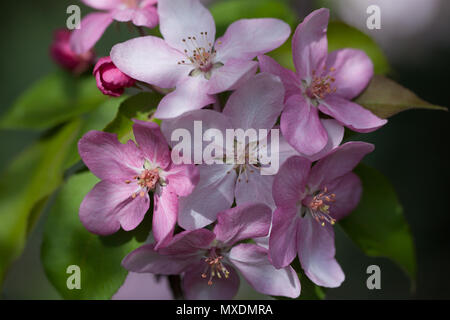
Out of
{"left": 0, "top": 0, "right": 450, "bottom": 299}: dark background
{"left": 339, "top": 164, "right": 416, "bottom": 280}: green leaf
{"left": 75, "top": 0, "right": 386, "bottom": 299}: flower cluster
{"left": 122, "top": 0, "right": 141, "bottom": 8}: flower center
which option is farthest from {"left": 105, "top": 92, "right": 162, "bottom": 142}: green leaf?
{"left": 0, "top": 0, "right": 450, "bottom": 299}: dark background

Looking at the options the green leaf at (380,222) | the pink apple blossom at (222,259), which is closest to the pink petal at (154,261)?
the pink apple blossom at (222,259)

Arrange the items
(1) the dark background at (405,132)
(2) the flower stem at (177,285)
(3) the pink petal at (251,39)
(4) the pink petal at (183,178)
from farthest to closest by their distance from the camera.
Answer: (1) the dark background at (405,132) → (2) the flower stem at (177,285) → (3) the pink petal at (251,39) → (4) the pink petal at (183,178)

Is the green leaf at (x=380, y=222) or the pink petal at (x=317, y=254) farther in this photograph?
the green leaf at (x=380, y=222)

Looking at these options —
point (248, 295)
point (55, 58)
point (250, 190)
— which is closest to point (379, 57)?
point (250, 190)

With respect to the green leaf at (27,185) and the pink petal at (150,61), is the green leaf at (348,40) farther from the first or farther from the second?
the green leaf at (27,185)

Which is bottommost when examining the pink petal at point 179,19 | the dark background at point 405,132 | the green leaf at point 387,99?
the dark background at point 405,132

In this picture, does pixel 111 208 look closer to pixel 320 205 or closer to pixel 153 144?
pixel 153 144

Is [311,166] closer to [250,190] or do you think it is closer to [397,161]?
[250,190]

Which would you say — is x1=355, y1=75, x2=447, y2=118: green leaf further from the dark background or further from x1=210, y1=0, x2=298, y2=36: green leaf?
the dark background

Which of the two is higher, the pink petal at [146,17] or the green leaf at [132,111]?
the pink petal at [146,17]
